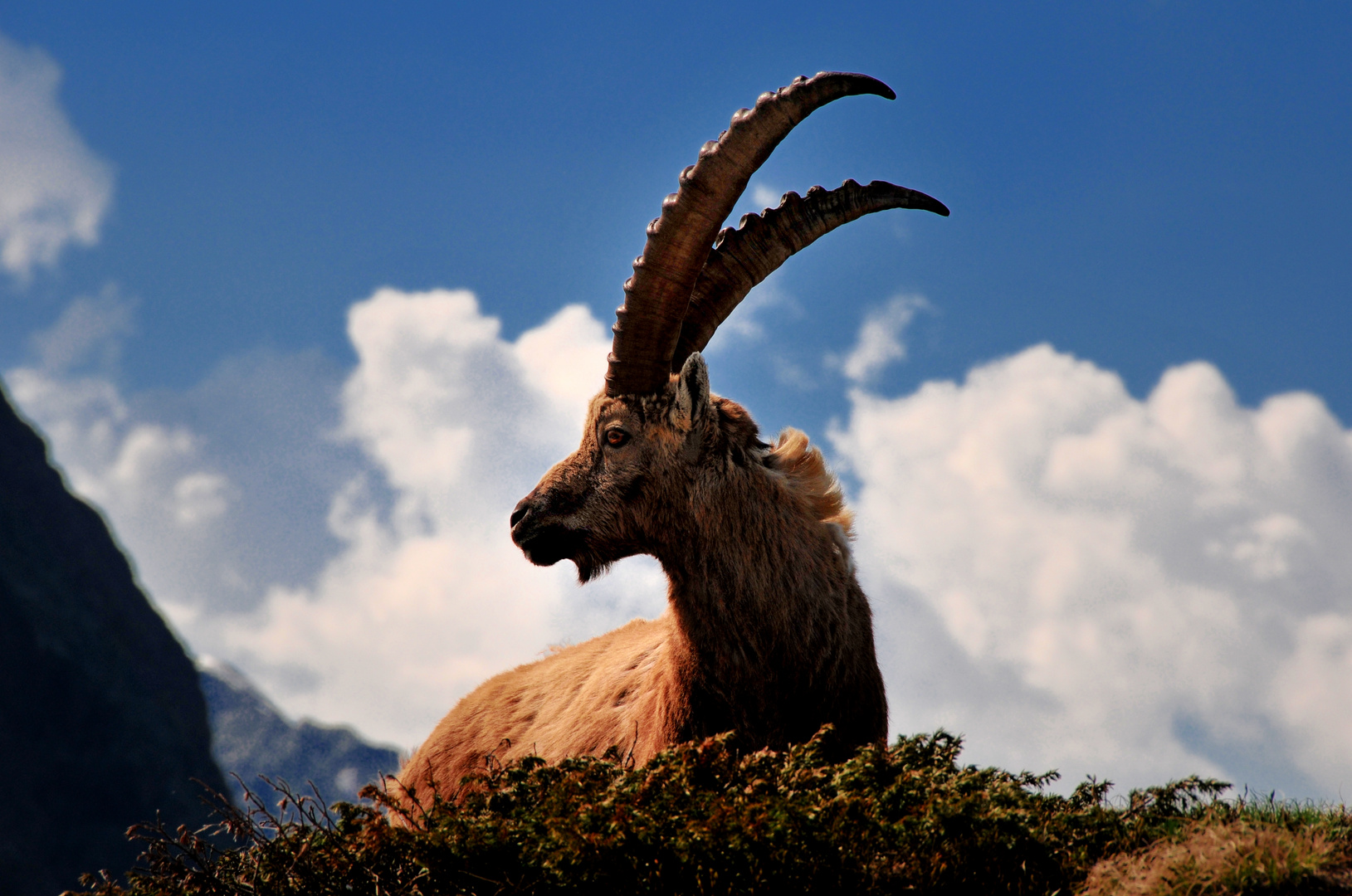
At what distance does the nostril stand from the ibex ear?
1179 millimetres

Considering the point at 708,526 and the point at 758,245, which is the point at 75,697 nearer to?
the point at 758,245

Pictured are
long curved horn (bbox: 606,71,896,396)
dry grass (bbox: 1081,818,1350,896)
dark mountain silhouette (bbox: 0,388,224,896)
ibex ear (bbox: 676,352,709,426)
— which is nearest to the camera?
dry grass (bbox: 1081,818,1350,896)

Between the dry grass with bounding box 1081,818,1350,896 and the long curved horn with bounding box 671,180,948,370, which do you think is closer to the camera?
the dry grass with bounding box 1081,818,1350,896

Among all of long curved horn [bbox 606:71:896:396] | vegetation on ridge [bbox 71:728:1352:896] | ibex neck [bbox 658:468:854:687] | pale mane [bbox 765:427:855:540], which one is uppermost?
long curved horn [bbox 606:71:896:396]

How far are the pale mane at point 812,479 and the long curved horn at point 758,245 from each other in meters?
1.11

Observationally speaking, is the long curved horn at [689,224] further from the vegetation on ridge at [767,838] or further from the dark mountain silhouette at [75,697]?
the dark mountain silhouette at [75,697]

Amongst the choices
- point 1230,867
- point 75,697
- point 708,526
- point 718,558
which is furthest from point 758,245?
point 75,697

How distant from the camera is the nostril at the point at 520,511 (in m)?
6.68

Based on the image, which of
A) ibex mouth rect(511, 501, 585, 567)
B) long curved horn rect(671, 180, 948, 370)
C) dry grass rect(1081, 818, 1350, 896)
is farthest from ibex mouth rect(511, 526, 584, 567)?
dry grass rect(1081, 818, 1350, 896)

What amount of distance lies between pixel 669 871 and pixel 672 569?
2.39m

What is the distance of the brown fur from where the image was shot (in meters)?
6.36

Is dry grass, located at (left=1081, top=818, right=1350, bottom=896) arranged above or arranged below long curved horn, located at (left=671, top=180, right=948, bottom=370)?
below

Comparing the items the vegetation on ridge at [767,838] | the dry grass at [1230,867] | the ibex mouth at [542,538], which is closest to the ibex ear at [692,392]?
the ibex mouth at [542,538]

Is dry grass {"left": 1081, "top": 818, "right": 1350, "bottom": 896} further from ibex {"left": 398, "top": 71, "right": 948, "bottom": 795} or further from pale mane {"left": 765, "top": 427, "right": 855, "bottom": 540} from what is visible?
pale mane {"left": 765, "top": 427, "right": 855, "bottom": 540}
